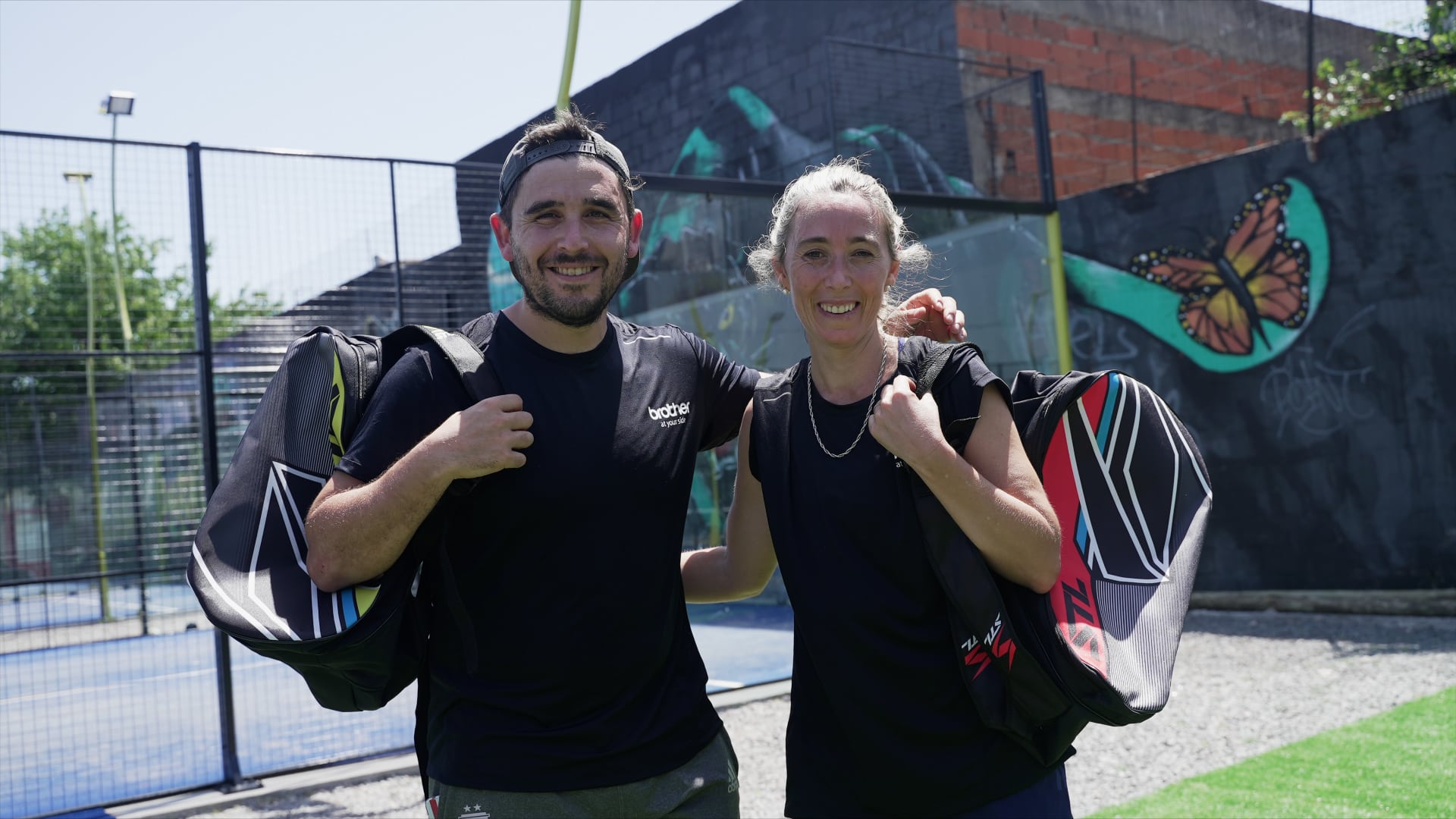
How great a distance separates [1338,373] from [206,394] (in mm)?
8395

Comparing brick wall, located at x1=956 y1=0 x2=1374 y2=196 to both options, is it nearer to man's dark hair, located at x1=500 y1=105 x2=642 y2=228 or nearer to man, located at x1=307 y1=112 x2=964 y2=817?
man's dark hair, located at x1=500 y1=105 x2=642 y2=228

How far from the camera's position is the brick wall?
12.3 meters

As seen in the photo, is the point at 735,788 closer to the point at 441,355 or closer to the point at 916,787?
the point at 916,787

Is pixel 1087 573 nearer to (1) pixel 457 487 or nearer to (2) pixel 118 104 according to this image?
(1) pixel 457 487

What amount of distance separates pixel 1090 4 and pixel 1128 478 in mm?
12579

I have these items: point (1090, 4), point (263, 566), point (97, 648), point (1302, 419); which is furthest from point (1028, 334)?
point (97, 648)

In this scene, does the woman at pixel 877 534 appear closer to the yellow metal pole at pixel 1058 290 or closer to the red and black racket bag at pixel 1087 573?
the red and black racket bag at pixel 1087 573

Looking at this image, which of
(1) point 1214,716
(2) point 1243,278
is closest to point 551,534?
(1) point 1214,716

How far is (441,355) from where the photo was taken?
242 centimetres

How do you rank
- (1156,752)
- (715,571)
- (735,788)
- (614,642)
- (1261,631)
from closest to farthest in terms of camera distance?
(614,642), (735,788), (715,571), (1156,752), (1261,631)

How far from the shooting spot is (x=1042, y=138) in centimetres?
939

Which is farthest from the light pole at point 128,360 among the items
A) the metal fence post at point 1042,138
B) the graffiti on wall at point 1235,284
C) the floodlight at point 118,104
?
the graffiti on wall at point 1235,284

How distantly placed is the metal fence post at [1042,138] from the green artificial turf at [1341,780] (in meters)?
5.14

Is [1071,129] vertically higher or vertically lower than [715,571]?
higher
